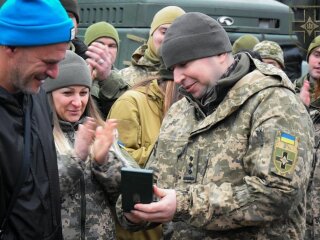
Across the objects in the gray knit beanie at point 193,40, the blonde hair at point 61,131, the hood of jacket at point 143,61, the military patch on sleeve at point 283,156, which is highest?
the gray knit beanie at point 193,40

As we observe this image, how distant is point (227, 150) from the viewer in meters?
4.15


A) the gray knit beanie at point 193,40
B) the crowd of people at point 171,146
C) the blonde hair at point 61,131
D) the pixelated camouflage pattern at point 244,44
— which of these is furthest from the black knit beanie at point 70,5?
the gray knit beanie at point 193,40

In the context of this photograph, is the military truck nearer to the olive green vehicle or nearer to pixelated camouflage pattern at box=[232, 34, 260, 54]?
the olive green vehicle

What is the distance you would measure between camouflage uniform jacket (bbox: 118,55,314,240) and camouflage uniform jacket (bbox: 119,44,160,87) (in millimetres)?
2230

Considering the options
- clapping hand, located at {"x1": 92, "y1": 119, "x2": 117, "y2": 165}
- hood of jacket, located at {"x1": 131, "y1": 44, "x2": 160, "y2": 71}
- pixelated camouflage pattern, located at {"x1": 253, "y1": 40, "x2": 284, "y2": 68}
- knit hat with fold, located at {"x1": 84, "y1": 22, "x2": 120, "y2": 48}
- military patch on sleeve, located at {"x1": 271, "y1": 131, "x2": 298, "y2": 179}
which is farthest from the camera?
pixelated camouflage pattern, located at {"x1": 253, "y1": 40, "x2": 284, "y2": 68}

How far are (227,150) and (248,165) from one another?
12cm

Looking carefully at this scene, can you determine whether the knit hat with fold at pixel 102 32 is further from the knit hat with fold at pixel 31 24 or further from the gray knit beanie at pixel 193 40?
the knit hat with fold at pixel 31 24

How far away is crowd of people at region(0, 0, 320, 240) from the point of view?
3.63 metres

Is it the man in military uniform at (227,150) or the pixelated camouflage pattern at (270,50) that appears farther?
the pixelated camouflage pattern at (270,50)

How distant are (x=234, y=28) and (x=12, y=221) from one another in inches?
211

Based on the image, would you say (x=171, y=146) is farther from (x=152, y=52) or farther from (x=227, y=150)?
(x=152, y=52)

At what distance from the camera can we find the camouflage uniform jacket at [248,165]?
4.00 meters

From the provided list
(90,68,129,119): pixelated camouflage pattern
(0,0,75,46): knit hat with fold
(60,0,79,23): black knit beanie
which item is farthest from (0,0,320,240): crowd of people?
(60,0,79,23): black knit beanie

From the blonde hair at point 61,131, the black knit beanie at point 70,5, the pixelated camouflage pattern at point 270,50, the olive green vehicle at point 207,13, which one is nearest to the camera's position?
the blonde hair at point 61,131
